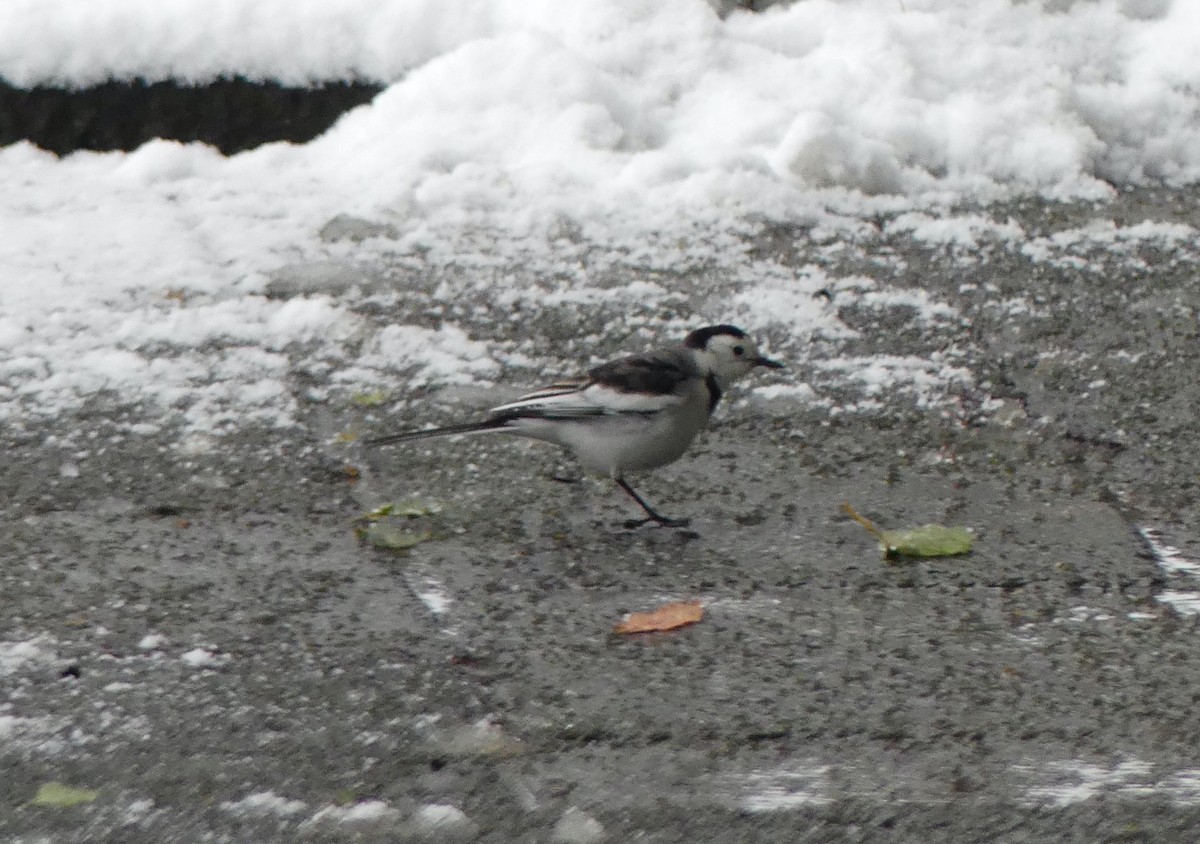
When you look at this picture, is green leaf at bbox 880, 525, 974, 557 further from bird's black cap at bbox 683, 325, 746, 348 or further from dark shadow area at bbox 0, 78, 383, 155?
dark shadow area at bbox 0, 78, 383, 155

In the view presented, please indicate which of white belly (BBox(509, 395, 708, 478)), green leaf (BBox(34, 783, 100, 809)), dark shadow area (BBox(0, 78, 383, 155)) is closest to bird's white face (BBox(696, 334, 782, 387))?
white belly (BBox(509, 395, 708, 478))

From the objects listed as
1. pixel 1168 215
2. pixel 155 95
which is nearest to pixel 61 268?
pixel 155 95

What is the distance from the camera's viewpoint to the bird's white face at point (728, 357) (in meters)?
3.79

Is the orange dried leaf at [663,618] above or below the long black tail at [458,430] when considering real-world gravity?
below

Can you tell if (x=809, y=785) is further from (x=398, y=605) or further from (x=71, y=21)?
(x=71, y=21)

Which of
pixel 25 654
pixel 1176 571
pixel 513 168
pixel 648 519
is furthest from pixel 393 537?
pixel 513 168

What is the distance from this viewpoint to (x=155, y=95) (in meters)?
5.75

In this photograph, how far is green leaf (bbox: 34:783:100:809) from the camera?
2480 millimetres

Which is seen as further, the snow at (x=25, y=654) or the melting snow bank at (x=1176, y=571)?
the melting snow bank at (x=1176, y=571)

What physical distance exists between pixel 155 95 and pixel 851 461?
3.13 m

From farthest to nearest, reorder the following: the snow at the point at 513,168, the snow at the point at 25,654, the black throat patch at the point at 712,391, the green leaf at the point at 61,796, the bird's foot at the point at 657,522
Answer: the snow at the point at 513,168 < the black throat patch at the point at 712,391 < the bird's foot at the point at 657,522 < the snow at the point at 25,654 < the green leaf at the point at 61,796

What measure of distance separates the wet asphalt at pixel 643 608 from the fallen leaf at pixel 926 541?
37 mm

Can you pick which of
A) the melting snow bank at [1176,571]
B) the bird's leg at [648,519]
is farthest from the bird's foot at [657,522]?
the melting snow bank at [1176,571]

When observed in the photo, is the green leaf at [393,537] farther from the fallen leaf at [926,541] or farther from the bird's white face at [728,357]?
the fallen leaf at [926,541]
